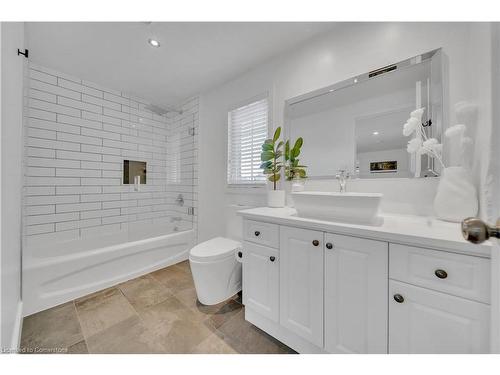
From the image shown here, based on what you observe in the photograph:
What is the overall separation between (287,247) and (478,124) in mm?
1088

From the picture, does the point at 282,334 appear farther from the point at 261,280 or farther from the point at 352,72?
the point at 352,72

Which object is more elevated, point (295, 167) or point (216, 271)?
point (295, 167)

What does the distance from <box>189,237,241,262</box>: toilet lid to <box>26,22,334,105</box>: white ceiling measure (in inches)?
69.6

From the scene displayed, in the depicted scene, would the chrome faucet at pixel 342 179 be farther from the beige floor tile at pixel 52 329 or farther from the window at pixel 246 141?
→ the beige floor tile at pixel 52 329

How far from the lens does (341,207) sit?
0.95m

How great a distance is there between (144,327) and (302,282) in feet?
3.87

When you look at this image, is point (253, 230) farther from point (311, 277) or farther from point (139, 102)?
point (139, 102)

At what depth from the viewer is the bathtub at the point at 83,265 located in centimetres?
139

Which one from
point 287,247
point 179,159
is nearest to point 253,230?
point 287,247

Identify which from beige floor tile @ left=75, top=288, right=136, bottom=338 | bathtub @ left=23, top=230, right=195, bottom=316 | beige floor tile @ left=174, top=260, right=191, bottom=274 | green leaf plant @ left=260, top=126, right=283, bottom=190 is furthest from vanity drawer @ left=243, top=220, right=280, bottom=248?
bathtub @ left=23, top=230, right=195, bottom=316

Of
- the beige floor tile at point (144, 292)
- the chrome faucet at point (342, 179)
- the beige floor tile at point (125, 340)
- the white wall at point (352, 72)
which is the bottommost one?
Answer: the beige floor tile at point (125, 340)

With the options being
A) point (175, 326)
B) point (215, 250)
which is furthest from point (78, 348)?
point (215, 250)

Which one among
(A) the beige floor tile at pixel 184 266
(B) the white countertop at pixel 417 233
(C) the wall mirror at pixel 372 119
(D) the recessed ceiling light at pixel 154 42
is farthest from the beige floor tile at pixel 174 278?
(D) the recessed ceiling light at pixel 154 42

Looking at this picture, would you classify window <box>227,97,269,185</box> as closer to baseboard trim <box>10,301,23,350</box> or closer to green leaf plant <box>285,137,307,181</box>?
green leaf plant <box>285,137,307,181</box>
